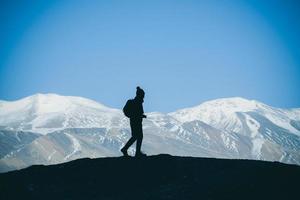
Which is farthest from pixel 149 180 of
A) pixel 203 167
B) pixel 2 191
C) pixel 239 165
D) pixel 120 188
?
pixel 2 191

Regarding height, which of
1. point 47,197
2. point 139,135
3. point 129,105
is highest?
point 129,105

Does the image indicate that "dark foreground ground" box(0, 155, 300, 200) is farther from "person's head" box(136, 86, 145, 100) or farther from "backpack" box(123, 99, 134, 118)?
"person's head" box(136, 86, 145, 100)

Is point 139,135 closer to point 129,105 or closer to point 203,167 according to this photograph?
point 129,105

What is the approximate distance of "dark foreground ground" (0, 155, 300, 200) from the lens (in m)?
18.4

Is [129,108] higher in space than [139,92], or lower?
lower

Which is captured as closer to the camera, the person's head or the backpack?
the backpack

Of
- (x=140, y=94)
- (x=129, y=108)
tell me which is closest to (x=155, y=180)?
(x=129, y=108)

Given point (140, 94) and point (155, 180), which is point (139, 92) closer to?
point (140, 94)

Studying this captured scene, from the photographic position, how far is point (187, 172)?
69.7ft

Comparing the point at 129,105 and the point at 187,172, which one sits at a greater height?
the point at 129,105

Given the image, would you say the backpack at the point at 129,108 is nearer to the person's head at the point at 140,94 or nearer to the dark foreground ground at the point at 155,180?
the person's head at the point at 140,94

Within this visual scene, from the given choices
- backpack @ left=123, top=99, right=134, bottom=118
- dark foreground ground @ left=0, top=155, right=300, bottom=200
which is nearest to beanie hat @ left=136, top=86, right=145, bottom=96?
backpack @ left=123, top=99, right=134, bottom=118

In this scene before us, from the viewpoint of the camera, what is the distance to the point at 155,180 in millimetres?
20625

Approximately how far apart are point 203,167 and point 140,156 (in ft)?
9.78
